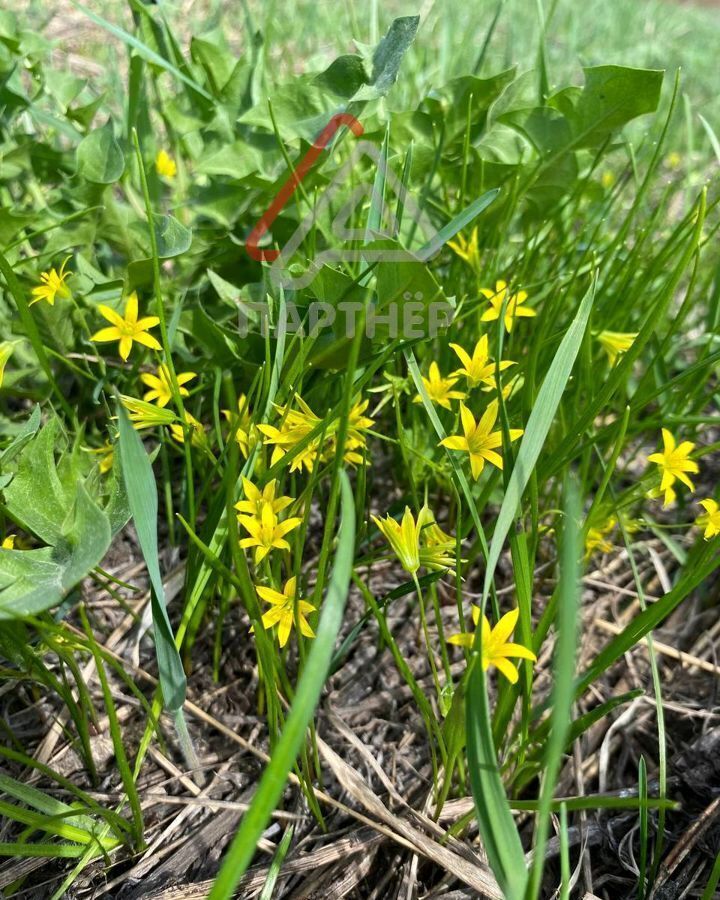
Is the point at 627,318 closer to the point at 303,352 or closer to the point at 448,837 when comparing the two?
the point at 303,352

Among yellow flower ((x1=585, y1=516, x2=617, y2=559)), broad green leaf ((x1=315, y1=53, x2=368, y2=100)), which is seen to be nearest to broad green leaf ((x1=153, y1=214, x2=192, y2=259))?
broad green leaf ((x1=315, y1=53, x2=368, y2=100))

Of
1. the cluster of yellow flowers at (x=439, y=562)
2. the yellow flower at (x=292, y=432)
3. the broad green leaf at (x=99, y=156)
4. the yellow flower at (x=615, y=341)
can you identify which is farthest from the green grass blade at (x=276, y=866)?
the broad green leaf at (x=99, y=156)

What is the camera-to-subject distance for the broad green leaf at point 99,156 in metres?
1.25

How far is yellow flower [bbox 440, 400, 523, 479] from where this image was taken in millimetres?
937

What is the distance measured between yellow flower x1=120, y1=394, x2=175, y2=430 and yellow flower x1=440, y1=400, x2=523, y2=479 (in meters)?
0.38

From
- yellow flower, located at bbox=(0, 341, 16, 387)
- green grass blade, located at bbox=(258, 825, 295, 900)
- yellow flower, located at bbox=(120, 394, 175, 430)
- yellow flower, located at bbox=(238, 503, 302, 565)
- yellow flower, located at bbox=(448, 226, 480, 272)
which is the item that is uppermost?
yellow flower, located at bbox=(448, 226, 480, 272)

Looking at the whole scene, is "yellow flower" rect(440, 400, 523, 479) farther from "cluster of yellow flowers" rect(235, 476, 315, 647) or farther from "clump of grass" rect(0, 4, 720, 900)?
"cluster of yellow flowers" rect(235, 476, 315, 647)

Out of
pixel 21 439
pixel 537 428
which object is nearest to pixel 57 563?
pixel 21 439

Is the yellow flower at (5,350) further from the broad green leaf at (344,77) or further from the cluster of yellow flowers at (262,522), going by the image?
the broad green leaf at (344,77)

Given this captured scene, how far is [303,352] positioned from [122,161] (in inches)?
22.7

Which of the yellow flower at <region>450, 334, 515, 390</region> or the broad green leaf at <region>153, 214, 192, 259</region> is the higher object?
the broad green leaf at <region>153, 214, 192, 259</region>

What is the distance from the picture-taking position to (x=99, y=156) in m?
1.28

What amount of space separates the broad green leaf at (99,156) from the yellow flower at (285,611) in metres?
0.81

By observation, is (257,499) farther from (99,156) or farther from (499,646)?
(99,156)
